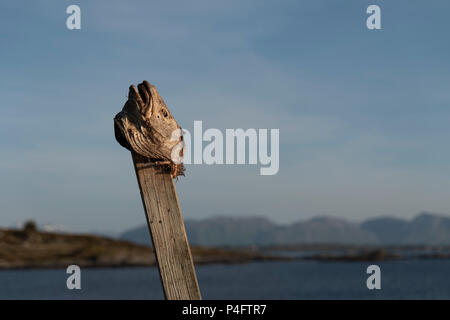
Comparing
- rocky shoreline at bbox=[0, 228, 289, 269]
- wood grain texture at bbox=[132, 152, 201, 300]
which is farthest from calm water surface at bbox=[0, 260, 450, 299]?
wood grain texture at bbox=[132, 152, 201, 300]

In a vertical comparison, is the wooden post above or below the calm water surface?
above

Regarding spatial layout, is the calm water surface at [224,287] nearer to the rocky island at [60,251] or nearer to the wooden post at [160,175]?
the rocky island at [60,251]

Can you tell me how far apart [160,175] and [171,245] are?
37cm

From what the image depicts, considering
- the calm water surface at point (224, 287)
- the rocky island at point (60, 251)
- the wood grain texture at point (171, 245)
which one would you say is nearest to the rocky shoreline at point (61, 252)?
the rocky island at point (60, 251)

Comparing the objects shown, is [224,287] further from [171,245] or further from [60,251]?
[171,245]

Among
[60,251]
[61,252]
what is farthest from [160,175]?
[60,251]

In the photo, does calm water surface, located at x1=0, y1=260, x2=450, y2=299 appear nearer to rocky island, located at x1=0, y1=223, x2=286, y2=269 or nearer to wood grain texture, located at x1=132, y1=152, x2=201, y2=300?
rocky island, located at x1=0, y1=223, x2=286, y2=269

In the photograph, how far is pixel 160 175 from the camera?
2.80 m

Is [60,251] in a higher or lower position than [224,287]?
higher

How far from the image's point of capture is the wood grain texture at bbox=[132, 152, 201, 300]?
8.89 ft

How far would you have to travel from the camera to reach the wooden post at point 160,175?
272 centimetres

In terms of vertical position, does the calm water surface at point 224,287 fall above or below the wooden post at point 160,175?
below
